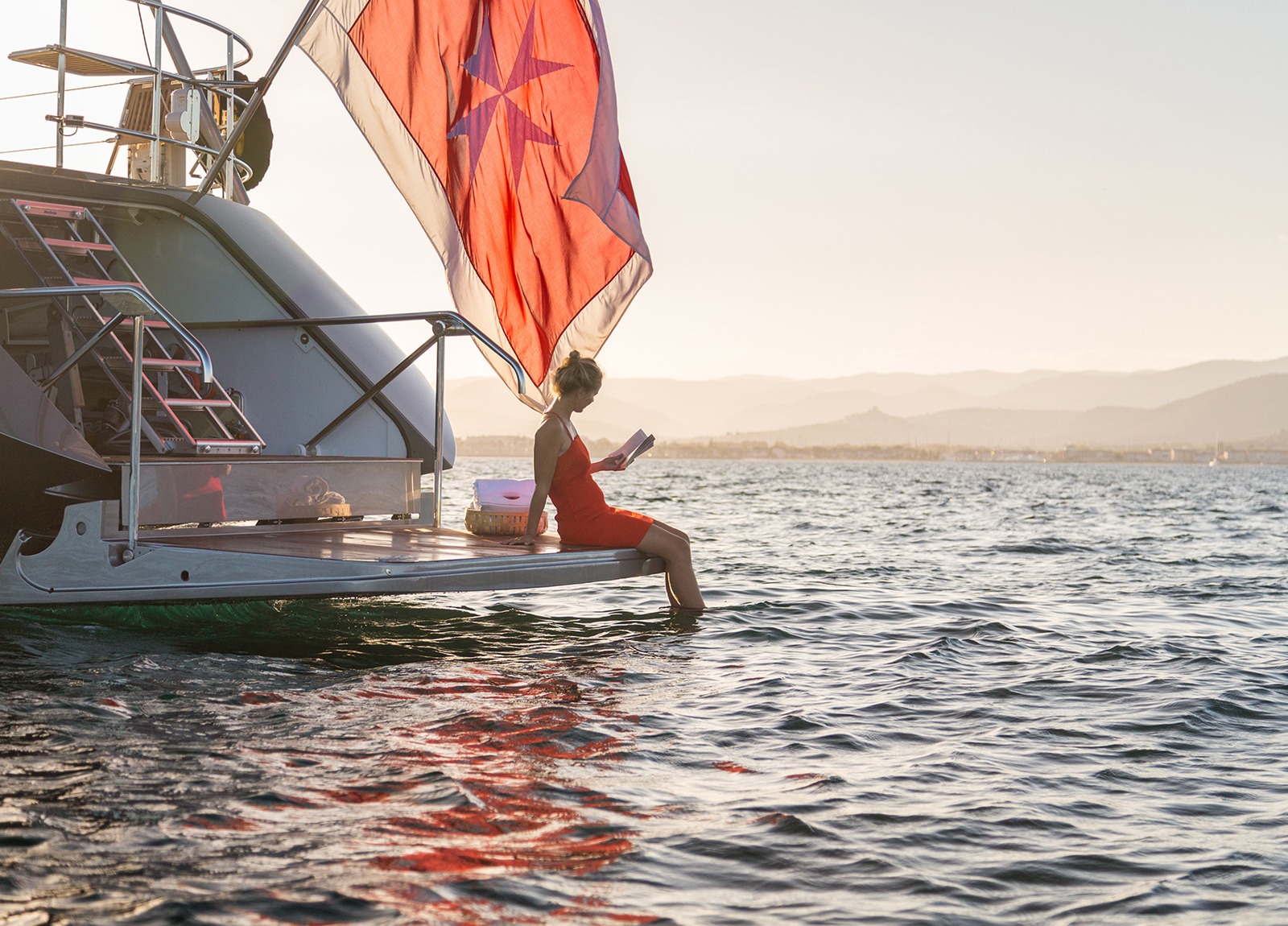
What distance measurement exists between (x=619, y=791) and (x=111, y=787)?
1.92m

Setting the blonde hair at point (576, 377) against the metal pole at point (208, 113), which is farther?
the metal pole at point (208, 113)

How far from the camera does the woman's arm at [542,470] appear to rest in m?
8.02

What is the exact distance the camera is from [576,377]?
796cm

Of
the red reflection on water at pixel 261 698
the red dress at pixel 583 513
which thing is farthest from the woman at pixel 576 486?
the red reflection on water at pixel 261 698

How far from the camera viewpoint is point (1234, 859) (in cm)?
434

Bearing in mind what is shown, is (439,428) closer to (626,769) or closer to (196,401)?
(196,401)

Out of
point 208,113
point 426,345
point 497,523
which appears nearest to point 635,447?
point 497,523

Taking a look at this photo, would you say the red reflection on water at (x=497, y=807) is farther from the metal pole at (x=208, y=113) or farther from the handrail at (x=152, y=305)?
the metal pole at (x=208, y=113)

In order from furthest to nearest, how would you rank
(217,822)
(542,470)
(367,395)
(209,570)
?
(367,395)
(542,470)
(209,570)
(217,822)

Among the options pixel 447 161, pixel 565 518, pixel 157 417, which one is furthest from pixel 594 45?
pixel 157 417

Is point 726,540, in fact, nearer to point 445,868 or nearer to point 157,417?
point 157,417

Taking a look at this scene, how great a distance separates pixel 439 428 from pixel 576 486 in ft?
6.32

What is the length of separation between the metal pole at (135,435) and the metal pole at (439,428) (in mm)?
2702

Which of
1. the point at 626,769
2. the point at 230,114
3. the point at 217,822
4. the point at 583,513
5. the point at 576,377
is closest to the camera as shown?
the point at 217,822
